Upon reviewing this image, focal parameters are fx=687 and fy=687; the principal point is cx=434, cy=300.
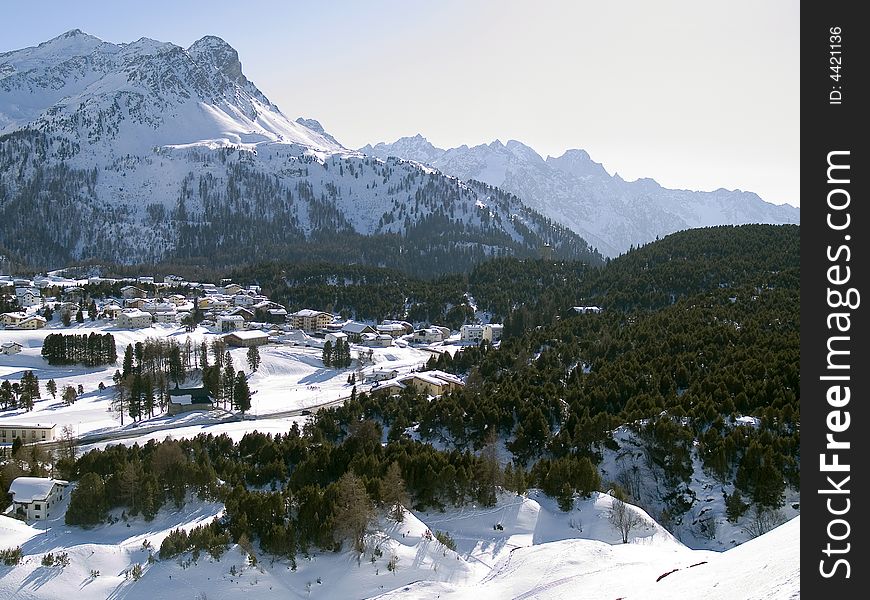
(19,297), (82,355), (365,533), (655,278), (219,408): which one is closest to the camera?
(365,533)

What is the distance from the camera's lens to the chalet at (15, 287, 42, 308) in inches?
3945

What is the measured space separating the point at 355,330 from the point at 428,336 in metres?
10.3

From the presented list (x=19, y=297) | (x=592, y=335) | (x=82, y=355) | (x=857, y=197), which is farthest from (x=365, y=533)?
(x=19, y=297)

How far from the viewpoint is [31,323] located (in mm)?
83938

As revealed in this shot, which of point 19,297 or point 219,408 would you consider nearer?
point 219,408

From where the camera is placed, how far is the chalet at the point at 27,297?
100206mm

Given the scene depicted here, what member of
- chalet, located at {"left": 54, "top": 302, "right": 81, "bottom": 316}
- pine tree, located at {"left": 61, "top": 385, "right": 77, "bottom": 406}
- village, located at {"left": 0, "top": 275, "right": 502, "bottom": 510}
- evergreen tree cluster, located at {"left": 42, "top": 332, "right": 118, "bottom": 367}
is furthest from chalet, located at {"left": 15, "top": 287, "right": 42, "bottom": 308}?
pine tree, located at {"left": 61, "top": 385, "right": 77, "bottom": 406}

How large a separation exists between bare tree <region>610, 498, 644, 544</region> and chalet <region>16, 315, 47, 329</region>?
260ft

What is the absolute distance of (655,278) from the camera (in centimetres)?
8931

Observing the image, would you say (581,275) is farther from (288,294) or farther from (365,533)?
(365,533)

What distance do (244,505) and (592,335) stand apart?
44806 millimetres

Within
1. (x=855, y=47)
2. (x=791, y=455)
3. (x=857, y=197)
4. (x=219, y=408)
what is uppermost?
(x=855, y=47)

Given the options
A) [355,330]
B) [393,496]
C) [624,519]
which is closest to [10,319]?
[355,330]

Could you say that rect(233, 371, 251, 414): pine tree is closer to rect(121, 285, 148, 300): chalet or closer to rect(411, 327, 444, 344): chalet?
rect(411, 327, 444, 344): chalet
